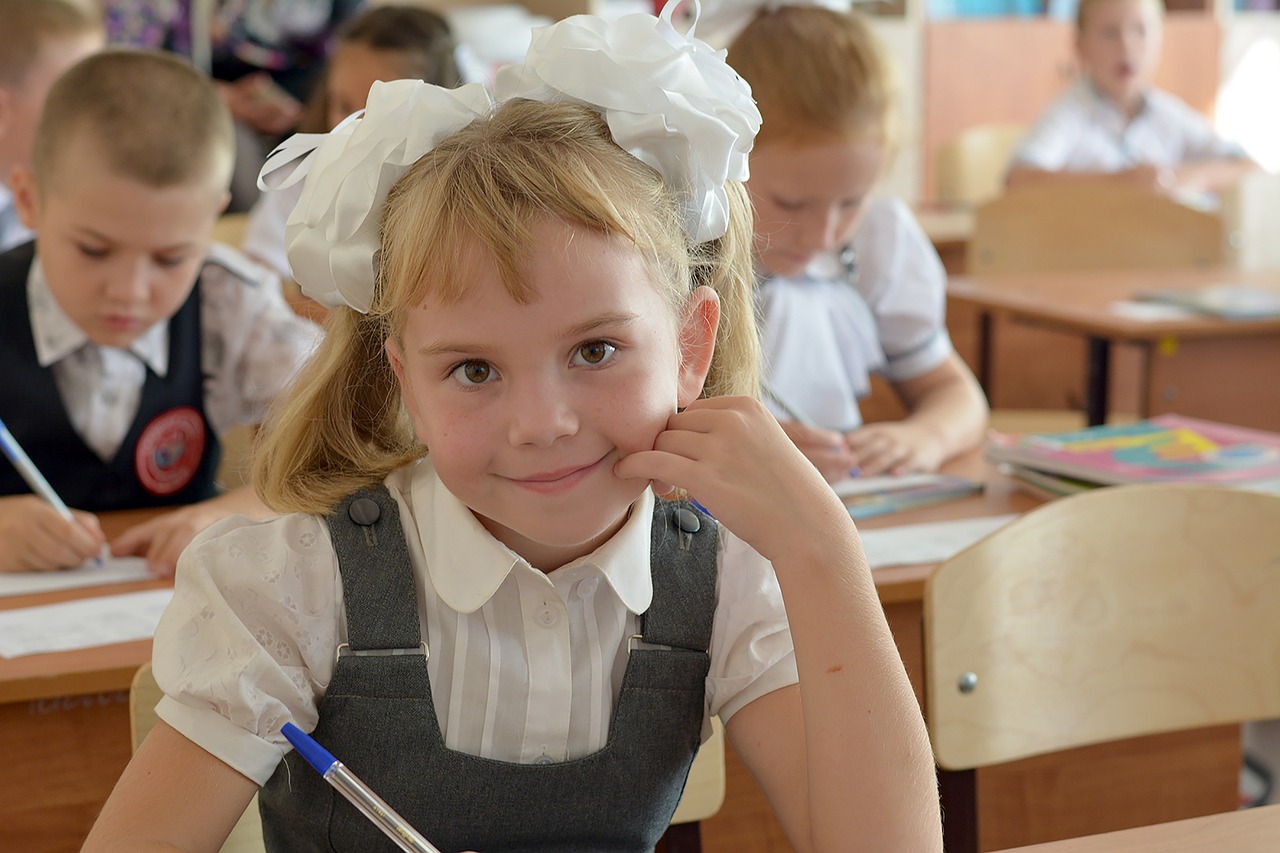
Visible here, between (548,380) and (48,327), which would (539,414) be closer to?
(548,380)

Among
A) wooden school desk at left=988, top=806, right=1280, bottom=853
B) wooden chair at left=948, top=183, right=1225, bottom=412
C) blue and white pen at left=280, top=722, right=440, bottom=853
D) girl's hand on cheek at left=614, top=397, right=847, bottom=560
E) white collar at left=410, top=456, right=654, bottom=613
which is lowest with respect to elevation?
wooden chair at left=948, top=183, right=1225, bottom=412

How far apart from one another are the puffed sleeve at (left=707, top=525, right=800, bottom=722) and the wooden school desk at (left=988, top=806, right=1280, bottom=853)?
22 centimetres

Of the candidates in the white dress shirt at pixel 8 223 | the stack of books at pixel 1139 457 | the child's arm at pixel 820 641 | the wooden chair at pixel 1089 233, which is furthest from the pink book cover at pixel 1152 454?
the white dress shirt at pixel 8 223

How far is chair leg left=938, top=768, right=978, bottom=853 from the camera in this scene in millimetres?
1309

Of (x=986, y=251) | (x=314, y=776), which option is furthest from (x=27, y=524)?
(x=986, y=251)

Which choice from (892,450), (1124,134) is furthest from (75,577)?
(1124,134)

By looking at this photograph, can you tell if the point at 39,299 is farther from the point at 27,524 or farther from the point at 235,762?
the point at 235,762

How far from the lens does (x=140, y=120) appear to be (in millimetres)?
1713

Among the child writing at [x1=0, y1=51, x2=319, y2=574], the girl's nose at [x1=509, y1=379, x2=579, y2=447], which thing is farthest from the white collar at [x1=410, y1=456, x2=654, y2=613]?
the child writing at [x1=0, y1=51, x2=319, y2=574]

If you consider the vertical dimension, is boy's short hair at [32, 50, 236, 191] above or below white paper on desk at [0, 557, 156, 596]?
above

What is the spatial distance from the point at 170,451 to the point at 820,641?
3.97ft

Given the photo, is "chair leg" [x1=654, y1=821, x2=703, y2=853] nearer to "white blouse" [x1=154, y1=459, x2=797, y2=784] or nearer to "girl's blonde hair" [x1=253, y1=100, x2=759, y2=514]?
"white blouse" [x1=154, y1=459, x2=797, y2=784]

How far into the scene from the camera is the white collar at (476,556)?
40.4 inches

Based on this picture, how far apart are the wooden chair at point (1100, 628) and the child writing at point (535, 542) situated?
24 cm
